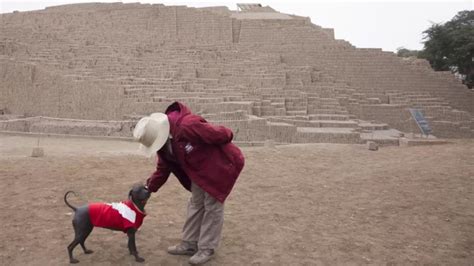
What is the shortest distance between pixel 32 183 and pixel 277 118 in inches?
285

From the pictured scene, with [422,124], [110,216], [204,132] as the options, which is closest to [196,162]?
[204,132]

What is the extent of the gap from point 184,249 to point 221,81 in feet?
39.6

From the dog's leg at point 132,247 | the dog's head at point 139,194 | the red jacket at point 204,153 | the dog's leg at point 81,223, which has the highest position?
the red jacket at point 204,153

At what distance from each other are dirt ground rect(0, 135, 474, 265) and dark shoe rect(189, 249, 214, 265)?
64 millimetres

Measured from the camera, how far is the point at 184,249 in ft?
10.5

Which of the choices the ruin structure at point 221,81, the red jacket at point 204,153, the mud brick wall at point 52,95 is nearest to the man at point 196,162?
the red jacket at point 204,153

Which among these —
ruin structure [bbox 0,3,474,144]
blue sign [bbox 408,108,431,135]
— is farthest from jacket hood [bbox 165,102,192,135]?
blue sign [bbox 408,108,431,135]

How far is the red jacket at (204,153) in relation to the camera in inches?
112

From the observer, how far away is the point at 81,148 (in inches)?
353

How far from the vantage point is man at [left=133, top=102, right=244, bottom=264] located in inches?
112

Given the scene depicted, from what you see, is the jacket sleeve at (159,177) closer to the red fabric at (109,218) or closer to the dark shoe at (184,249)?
the red fabric at (109,218)

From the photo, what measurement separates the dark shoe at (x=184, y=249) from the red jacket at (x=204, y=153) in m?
0.51

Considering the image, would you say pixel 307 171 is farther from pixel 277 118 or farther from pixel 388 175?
pixel 277 118

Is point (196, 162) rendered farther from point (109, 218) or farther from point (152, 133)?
point (109, 218)
